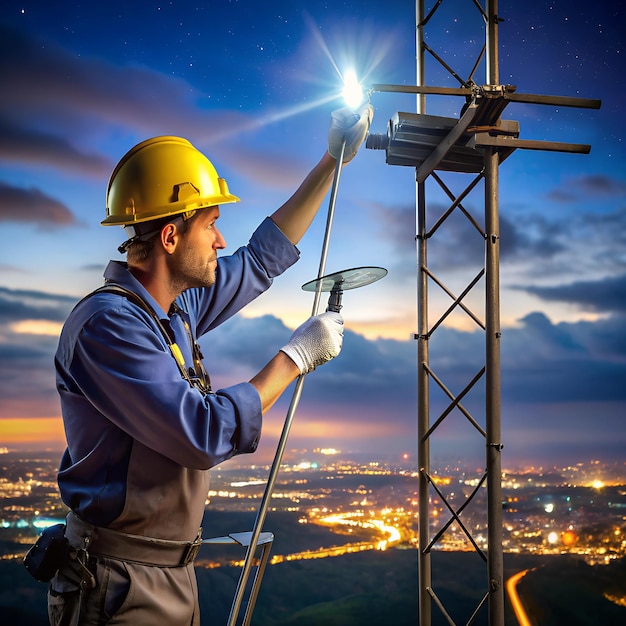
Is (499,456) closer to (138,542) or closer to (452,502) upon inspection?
(452,502)

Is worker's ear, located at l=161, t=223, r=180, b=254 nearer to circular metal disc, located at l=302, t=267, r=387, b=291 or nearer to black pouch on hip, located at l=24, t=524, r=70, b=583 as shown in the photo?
circular metal disc, located at l=302, t=267, r=387, b=291

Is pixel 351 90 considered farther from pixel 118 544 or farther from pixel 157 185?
pixel 118 544

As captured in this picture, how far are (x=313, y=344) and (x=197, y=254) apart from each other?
0.57 metres

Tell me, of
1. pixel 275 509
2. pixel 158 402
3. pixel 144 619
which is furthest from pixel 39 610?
pixel 158 402

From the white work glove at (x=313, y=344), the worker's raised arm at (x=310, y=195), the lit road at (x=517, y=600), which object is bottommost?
the lit road at (x=517, y=600)

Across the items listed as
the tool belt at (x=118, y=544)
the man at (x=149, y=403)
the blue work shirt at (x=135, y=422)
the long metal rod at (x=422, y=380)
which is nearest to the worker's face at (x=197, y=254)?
the man at (x=149, y=403)

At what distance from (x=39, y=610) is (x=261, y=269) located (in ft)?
19.3

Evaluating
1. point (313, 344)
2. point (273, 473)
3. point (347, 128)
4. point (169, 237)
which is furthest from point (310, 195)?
point (273, 473)

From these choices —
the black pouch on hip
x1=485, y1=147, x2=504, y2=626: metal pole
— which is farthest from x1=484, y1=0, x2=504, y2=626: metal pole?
the black pouch on hip

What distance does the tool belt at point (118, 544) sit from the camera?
84.9 inches

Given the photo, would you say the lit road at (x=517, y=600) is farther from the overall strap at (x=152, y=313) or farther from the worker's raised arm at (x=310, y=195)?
the overall strap at (x=152, y=313)

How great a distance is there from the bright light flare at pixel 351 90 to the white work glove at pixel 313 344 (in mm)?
1230

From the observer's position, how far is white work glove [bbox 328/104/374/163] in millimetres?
2941

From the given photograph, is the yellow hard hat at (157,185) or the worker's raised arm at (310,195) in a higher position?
the worker's raised arm at (310,195)
